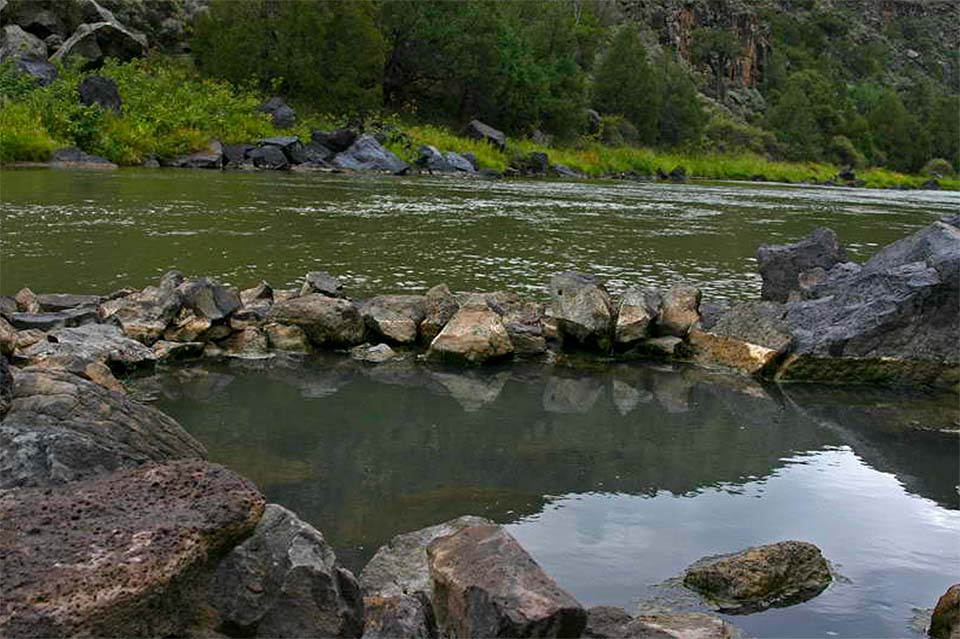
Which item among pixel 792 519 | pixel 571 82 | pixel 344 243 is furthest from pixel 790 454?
pixel 571 82

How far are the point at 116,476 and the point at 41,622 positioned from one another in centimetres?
92

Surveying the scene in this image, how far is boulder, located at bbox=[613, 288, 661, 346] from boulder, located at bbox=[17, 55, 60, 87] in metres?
28.8

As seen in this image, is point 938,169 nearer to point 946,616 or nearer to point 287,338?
point 287,338

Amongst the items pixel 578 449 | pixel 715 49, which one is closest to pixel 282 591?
pixel 578 449

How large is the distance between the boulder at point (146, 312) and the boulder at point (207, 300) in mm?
87

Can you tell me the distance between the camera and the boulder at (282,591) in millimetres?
3221

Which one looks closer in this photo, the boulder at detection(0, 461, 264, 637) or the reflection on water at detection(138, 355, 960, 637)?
the boulder at detection(0, 461, 264, 637)

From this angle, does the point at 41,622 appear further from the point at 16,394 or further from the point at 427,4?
the point at 427,4

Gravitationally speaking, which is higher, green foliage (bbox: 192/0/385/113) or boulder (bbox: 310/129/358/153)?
green foliage (bbox: 192/0/385/113)

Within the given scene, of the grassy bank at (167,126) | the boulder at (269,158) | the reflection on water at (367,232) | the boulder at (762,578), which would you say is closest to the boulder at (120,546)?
the boulder at (762,578)

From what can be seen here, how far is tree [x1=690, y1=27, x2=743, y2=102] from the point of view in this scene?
4031 inches

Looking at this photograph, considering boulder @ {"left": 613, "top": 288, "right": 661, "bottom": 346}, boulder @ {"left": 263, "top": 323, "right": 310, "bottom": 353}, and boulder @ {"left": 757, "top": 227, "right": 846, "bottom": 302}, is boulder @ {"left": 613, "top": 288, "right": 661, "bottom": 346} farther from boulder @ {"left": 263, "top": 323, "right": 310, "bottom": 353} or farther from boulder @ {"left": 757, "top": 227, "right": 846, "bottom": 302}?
boulder @ {"left": 263, "top": 323, "right": 310, "bottom": 353}

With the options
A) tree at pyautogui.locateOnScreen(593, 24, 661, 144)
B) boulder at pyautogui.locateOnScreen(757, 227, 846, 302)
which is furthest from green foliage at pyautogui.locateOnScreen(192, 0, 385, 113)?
boulder at pyautogui.locateOnScreen(757, 227, 846, 302)

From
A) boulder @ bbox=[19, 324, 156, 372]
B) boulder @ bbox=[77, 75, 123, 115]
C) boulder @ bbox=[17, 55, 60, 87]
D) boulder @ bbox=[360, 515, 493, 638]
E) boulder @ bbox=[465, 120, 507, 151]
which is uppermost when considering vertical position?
boulder @ bbox=[17, 55, 60, 87]
